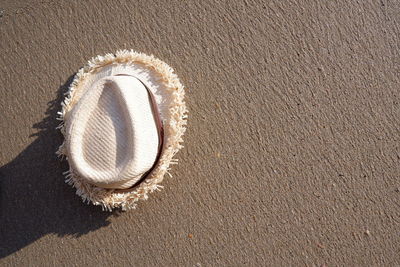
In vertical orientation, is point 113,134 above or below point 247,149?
above

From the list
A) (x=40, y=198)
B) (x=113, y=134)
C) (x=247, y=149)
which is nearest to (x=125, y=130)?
(x=113, y=134)

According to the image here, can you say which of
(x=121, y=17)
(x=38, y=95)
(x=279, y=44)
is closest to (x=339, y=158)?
(x=279, y=44)

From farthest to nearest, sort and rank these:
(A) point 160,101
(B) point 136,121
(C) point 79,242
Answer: (C) point 79,242 → (A) point 160,101 → (B) point 136,121

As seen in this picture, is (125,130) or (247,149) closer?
(125,130)

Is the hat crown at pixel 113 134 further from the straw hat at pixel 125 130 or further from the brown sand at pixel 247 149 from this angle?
the brown sand at pixel 247 149

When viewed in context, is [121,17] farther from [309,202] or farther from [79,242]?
[309,202]

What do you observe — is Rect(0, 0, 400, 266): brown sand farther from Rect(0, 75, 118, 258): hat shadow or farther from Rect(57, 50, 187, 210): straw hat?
Rect(57, 50, 187, 210): straw hat

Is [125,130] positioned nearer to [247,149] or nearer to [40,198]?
[247,149]
